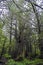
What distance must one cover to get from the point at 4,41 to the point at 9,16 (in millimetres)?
6389

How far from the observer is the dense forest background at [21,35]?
26.7 metres

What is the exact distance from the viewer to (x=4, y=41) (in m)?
34.8

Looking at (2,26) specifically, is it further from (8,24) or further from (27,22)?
(27,22)

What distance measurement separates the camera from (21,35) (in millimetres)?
31203

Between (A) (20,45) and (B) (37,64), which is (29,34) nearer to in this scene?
(A) (20,45)

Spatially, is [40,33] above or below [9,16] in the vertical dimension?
below

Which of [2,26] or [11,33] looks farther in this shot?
[11,33]

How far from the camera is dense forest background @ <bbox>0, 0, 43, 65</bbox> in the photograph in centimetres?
2670

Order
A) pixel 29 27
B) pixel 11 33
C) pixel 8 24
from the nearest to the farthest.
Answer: pixel 29 27, pixel 8 24, pixel 11 33

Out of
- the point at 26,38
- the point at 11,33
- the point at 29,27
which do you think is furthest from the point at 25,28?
the point at 11,33

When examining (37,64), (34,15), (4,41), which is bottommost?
(37,64)

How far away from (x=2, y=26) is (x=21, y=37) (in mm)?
3627

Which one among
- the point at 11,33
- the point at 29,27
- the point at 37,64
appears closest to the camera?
the point at 37,64

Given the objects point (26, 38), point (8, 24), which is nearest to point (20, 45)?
point (26, 38)
